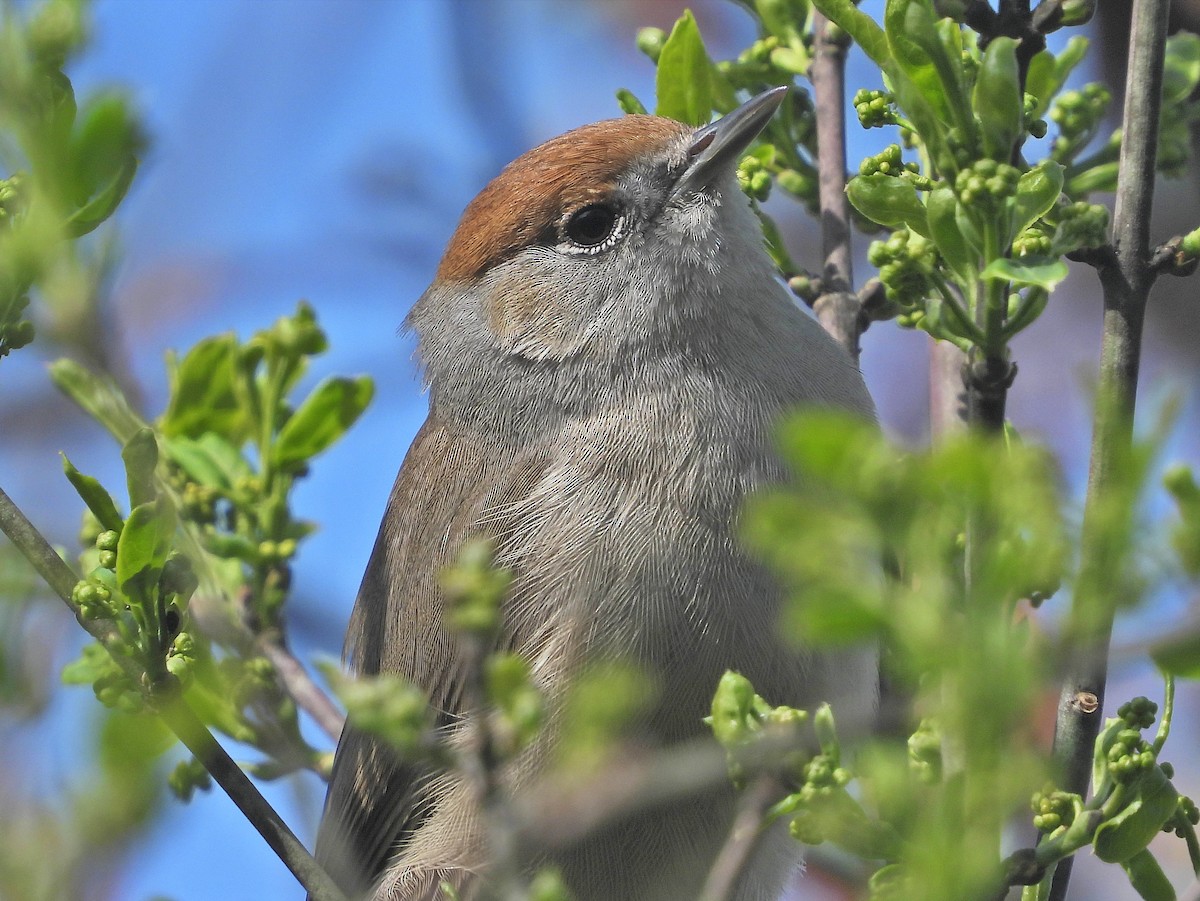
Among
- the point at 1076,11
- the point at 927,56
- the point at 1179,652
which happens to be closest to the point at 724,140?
the point at 1076,11

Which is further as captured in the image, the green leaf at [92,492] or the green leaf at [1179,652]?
the green leaf at [92,492]

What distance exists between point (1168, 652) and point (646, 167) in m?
2.80

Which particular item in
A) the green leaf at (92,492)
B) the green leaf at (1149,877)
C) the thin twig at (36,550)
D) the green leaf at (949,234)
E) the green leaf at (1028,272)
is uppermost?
the green leaf at (92,492)

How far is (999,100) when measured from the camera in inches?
79.7

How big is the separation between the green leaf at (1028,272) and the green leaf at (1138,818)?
88 cm

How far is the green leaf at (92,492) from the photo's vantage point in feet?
7.73

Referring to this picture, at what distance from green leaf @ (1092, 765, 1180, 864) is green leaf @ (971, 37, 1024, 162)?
107 cm

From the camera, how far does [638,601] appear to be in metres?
3.30

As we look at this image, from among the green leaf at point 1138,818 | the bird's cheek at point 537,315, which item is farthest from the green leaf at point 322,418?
the green leaf at point 1138,818

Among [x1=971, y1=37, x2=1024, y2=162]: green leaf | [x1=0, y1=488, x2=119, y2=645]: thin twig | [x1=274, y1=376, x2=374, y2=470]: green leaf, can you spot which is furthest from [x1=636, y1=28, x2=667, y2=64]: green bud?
[x1=0, y1=488, x2=119, y2=645]: thin twig

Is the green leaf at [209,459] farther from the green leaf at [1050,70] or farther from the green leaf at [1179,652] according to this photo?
the green leaf at [1179,652]

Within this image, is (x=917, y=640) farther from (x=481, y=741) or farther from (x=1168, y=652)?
(x=481, y=741)

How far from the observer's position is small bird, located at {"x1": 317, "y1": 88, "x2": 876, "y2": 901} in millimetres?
3301

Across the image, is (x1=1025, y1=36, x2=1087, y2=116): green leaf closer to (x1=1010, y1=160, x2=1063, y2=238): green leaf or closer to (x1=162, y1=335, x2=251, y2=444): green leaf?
(x1=1010, y1=160, x2=1063, y2=238): green leaf
